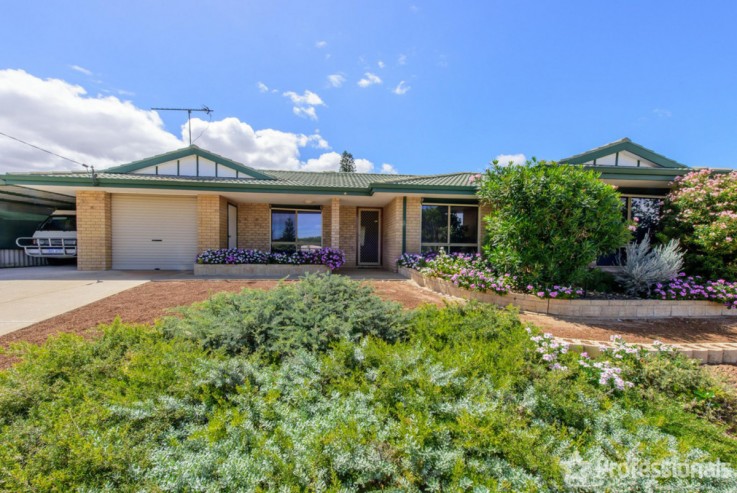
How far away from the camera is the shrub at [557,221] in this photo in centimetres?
521

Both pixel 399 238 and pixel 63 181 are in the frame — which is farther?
pixel 399 238

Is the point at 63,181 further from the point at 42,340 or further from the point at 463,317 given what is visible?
the point at 463,317

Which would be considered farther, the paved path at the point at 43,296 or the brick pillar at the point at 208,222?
the brick pillar at the point at 208,222

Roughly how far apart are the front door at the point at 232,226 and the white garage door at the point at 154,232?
3.69ft

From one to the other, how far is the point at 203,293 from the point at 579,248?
7.18 meters

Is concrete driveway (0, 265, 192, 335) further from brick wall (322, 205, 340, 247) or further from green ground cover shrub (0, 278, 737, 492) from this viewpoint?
brick wall (322, 205, 340, 247)

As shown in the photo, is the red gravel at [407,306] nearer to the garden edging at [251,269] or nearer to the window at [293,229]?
the garden edging at [251,269]

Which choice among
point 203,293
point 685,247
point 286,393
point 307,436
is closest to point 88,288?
point 203,293

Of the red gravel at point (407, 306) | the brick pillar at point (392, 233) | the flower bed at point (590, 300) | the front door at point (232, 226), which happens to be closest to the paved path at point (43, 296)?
the red gravel at point (407, 306)

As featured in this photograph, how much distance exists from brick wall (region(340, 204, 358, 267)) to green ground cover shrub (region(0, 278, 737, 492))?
9.00m

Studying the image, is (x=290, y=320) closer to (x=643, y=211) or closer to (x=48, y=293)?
(x=48, y=293)

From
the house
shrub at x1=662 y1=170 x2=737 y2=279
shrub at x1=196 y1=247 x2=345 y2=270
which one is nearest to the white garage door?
the house

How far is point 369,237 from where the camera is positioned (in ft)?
41.0

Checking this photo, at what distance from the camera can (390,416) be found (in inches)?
82.3
